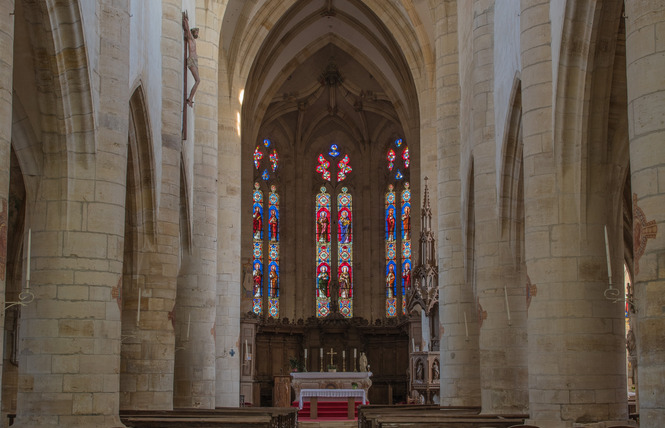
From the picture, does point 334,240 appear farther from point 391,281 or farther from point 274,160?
point 274,160

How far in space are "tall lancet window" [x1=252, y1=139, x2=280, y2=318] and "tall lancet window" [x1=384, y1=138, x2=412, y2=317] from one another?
185 inches

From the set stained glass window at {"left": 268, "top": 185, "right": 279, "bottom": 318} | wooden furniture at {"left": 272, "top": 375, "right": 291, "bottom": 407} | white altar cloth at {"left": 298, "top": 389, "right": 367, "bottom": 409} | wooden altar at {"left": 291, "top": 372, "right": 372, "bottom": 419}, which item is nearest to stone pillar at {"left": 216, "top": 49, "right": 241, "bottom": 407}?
white altar cloth at {"left": 298, "top": 389, "right": 367, "bottom": 409}

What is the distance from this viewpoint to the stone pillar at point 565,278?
11.3m

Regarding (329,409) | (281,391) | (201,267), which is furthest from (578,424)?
(281,391)

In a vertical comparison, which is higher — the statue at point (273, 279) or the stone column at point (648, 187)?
→ the statue at point (273, 279)

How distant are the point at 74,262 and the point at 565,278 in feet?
19.4

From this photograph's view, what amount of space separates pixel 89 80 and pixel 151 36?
4.99 meters

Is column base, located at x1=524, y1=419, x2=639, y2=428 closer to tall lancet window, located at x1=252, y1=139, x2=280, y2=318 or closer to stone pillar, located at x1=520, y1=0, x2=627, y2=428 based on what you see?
stone pillar, located at x1=520, y1=0, x2=627, y2=428

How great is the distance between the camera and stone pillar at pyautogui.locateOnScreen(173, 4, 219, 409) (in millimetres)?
20891

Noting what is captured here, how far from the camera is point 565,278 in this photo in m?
11.6

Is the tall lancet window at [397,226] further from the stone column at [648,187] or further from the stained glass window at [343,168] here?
the stone column at [648,187]

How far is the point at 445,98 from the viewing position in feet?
72.3

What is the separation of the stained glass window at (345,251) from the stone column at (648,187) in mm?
32281

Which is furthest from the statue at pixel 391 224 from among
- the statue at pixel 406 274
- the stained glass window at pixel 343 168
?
the stained glass window at pixel 343 168
